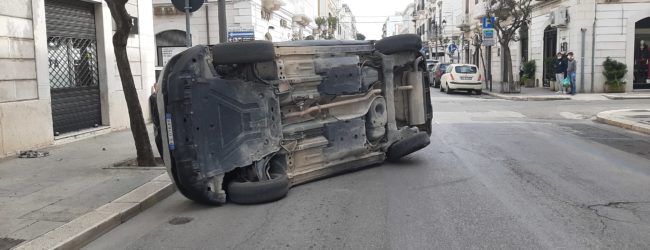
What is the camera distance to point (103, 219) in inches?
219

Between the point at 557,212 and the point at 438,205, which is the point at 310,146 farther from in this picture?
the point at 557,212

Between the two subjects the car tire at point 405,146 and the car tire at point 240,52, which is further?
the car tire at point 405,146

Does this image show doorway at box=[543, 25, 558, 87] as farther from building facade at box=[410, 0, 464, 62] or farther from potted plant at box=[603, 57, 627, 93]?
building facade at box=[410, 0, 464, 62]

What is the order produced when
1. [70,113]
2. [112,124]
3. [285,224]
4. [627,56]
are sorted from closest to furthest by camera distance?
[285,224] → [70,113] → [112,124] → [627,56]

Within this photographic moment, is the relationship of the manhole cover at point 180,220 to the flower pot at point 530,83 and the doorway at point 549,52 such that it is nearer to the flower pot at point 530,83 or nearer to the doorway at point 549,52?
the doorway at point 549,52

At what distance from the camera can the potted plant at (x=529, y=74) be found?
94.8 ft

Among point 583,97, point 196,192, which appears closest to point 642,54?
point 583,97

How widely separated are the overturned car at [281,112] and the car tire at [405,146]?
0.01 m

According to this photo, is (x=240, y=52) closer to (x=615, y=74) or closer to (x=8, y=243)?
(x=8, y=243)

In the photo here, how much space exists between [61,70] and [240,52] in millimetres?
6462

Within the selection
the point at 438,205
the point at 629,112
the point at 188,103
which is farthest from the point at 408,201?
the point at 629,112

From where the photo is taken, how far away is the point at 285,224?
552 cm

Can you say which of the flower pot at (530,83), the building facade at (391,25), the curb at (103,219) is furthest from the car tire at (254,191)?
the building facade at (391,25)

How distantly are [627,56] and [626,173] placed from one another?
1807 centimetres
